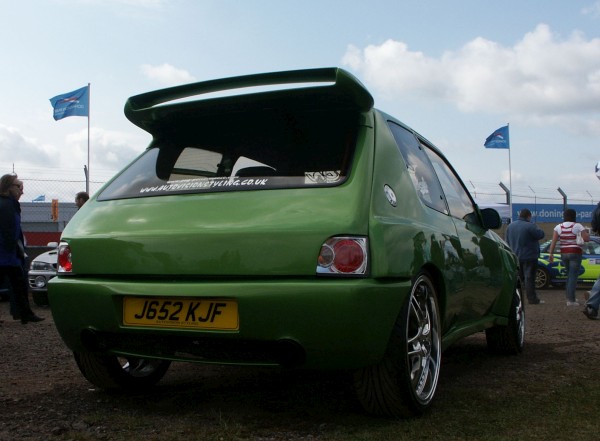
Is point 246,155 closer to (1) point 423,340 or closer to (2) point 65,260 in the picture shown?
(2) point 65,260

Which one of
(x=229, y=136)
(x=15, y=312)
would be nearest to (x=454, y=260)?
(x=229, y=136)

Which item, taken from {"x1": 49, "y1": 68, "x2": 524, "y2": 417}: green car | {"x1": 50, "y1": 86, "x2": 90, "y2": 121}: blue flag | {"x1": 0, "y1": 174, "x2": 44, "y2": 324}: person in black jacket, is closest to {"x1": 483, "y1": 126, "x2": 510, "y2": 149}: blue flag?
{"x1": 50, "y1": 86, "x2": 90, "y2": 121}: blue flag

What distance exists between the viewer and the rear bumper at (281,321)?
2.99 metres

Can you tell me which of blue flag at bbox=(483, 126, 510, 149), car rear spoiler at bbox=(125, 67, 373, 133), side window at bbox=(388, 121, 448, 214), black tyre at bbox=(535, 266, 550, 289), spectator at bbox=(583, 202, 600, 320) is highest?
blue flag at bbox=(483, 126, 510, 149)

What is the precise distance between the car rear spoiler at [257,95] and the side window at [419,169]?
49 centimetres

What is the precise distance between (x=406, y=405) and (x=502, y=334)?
2491 mm

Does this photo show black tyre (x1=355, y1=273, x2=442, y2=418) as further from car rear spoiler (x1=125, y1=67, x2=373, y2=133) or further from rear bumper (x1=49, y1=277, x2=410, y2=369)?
car rear spoiler (x1=125, y1=67, x2=373, y2=133)

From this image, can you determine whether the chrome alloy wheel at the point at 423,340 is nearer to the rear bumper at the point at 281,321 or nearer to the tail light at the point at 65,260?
the rear bumper at the point at 281,321

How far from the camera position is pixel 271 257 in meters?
3.08

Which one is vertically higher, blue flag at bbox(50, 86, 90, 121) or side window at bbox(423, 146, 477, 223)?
blue flag at bbox(50, 86, 90, 121)

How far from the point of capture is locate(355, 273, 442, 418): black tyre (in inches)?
127

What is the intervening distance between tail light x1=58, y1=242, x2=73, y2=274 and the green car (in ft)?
0.07

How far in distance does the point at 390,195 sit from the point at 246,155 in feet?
2.40

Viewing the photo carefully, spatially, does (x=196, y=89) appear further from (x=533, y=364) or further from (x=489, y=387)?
(x=533, y=364)
